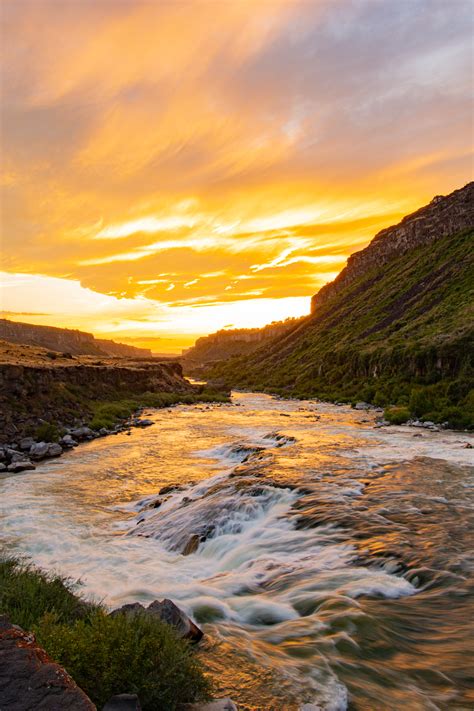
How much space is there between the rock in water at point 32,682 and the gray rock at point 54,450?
20268 millimetres

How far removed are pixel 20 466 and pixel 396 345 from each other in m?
44.0

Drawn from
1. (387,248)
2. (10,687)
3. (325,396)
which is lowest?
(325,396)

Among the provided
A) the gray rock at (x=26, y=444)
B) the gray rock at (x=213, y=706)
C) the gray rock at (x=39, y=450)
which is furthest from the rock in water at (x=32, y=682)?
the gray rock at (x=26, y=444)

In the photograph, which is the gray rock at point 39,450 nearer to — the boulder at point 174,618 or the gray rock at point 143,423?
the gray rock at point 143,423

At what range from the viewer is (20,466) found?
19.6m

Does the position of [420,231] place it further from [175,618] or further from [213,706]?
[213,706]

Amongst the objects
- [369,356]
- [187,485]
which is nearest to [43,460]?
[187,485]

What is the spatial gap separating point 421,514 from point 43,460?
17796mm

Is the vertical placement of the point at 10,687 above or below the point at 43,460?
above

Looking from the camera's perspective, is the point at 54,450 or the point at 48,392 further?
the point at 48,392

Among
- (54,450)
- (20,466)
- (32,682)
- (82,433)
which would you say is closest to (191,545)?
(32,682)

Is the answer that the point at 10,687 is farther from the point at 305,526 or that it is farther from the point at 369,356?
the point at 369,356

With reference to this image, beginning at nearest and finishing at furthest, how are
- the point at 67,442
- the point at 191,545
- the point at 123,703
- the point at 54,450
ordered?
1. the point at 123,703
2. the point at 191,545
3. the point at 54,450
4. the point at 67,442

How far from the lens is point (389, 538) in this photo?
10109 millimetres
